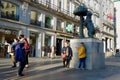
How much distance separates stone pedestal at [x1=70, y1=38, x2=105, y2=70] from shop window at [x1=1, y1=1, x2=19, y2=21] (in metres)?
12.0

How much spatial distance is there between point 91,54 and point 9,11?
560 inches

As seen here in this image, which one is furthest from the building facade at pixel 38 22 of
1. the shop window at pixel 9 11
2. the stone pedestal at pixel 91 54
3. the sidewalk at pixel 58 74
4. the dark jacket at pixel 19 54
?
the dark jacket at pixel 19 54

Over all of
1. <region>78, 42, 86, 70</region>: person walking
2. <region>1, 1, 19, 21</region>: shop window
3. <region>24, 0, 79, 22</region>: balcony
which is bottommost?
<region>78, 42, 86, 70</region>: person walking

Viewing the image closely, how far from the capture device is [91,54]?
13516mm

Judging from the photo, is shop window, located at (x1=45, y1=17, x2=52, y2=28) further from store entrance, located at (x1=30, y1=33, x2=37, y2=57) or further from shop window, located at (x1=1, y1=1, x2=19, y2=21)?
shop window, located at (x1=1, y1=1, x2=19, y2=21)

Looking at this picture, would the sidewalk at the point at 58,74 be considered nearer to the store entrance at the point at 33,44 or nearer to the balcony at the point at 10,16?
the balcony at the point at 10,16

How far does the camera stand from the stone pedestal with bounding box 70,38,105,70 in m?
13.6

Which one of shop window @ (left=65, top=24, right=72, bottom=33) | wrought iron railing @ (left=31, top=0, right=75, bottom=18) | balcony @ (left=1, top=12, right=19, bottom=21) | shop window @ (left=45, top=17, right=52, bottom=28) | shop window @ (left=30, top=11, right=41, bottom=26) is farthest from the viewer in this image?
shop window @ (left=65, top=24, right=72, bottom=33)

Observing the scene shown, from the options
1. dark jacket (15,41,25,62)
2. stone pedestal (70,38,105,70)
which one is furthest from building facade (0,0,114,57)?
dark jacket (15,41,25,62)

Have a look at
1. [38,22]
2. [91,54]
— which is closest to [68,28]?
[38,22]

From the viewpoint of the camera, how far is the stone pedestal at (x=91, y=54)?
44.6 ft

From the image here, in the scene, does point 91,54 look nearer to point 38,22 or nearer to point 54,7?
point 38,22

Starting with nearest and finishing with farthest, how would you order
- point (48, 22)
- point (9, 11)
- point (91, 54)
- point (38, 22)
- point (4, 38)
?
point (91, 54), point (4, 38), point (9, 11), point (38, 22), point (48, 22)

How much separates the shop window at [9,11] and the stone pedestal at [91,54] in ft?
39.4
